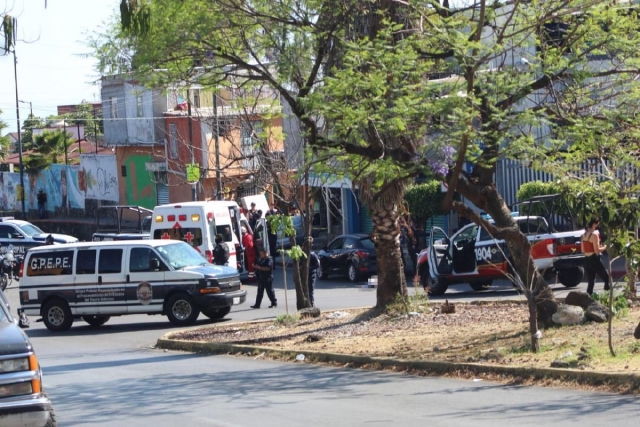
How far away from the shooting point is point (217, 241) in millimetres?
29000

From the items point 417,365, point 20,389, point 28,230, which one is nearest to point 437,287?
point 417,365

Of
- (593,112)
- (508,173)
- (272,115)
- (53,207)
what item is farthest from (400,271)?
(53,207)

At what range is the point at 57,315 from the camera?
74.8 feet

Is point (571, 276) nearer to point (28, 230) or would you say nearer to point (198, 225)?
point (198, 225)

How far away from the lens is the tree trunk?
18422 mm

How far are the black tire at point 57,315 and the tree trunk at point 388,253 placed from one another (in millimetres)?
8037

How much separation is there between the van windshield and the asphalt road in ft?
14.7

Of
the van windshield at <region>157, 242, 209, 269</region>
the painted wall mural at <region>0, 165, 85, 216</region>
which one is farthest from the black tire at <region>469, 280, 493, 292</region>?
the painted wall mural at <region>0, 165, 85, 216</region>

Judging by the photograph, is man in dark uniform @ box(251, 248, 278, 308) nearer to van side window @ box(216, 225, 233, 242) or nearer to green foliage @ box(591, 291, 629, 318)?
van side window @ box(216, 225, 233, 242)

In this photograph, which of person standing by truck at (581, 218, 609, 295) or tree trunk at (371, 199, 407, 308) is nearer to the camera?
person standing by truck at (581, 218, 609, 295)

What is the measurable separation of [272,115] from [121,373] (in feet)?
20.4

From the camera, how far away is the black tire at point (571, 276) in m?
23.2

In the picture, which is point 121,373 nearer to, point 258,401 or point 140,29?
point 258,401

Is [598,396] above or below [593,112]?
below
